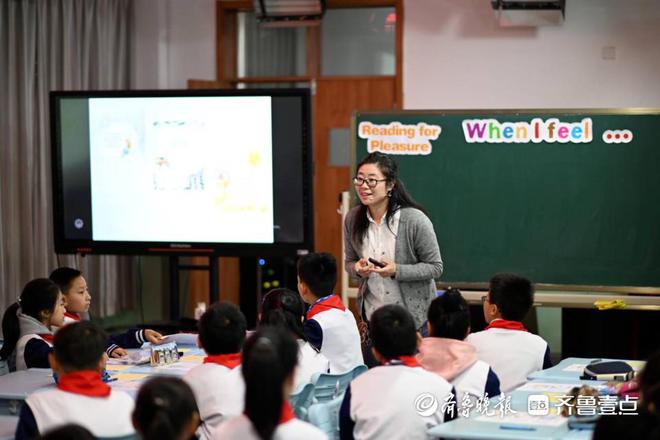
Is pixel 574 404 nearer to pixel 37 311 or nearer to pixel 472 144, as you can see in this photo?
pixel 37 311

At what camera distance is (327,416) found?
3295 mm

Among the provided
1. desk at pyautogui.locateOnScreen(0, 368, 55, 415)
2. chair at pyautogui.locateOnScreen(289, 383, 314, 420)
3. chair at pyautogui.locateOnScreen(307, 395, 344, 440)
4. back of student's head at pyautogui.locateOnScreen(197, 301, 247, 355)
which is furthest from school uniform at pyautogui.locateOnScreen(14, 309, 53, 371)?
chair at pyautogui.locateOnScreen(307, 395, 344, 440)

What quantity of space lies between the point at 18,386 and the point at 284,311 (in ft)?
3.41

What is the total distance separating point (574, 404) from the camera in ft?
10.2

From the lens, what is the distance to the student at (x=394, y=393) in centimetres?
298

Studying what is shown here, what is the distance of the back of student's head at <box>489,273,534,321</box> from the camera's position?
4.04 meters

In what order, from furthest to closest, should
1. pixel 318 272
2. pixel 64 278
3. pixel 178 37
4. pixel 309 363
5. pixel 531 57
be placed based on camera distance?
pixel 178 37 → pixel 531 57 → pixel 64 278 → pixel 318 272 → pixel 309 363

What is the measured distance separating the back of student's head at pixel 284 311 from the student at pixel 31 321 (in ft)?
3.09

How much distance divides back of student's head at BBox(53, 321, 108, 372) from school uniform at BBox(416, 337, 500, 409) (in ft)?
3.85

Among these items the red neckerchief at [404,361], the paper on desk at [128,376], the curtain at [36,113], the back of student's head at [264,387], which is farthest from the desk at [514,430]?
the curtain at [36,113]

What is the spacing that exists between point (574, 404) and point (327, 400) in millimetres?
967

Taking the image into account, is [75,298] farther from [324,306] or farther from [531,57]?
[531,57]

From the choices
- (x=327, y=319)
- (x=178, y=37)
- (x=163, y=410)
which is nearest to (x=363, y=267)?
(x=327, y=319)
